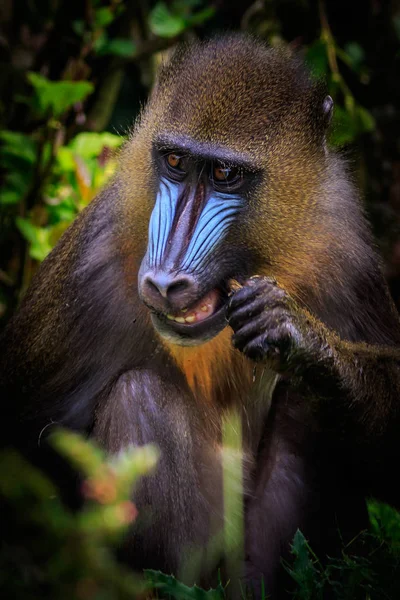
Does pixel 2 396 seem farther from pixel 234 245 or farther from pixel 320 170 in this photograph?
pixel 320 170

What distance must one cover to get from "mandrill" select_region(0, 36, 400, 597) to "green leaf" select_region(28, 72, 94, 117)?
1.72m

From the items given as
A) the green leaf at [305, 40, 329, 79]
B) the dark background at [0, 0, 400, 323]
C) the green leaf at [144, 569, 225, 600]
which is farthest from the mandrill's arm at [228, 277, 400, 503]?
the green leaf at [305, 40, 329, 79]

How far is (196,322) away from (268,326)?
26 centimetres

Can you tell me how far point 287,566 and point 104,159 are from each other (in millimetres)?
3441

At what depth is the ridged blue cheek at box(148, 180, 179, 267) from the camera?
9.96 ft

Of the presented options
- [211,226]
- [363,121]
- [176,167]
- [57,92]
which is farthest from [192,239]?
[363,121]

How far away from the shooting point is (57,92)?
551cm

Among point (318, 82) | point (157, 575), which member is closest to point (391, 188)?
point (318, 82)

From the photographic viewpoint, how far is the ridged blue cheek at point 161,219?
3037 millimetres

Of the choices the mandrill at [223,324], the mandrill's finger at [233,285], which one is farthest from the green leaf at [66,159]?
the mandrill's finger at [233,285]

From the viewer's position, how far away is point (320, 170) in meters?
3.60

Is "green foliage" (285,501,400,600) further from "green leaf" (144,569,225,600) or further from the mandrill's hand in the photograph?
the mandrill's hand

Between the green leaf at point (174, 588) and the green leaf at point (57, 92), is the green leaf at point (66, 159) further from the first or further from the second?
the green leaf at point (174, 588)

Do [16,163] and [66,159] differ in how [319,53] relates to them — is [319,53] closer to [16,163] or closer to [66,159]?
[66,159]
